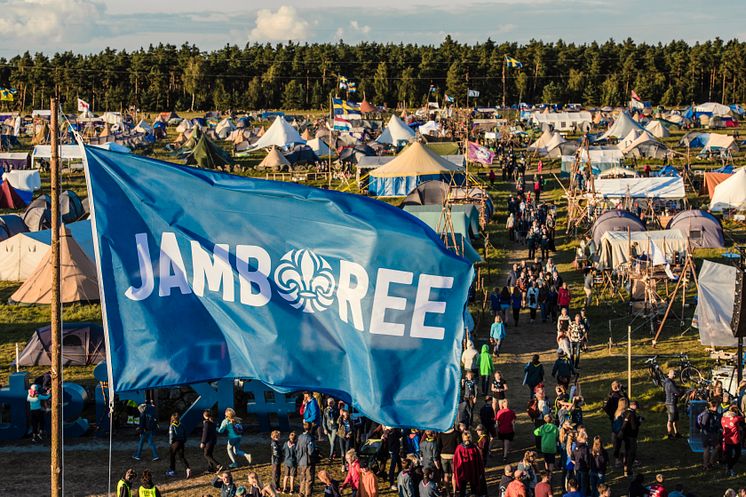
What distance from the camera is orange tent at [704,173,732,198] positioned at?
38.2 m

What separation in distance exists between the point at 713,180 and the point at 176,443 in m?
29.7

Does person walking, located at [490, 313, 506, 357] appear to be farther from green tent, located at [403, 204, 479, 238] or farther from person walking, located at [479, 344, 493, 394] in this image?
green tent, located at [403, 204, 479, 238]

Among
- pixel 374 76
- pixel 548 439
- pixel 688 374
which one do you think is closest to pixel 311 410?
pixel 548 439

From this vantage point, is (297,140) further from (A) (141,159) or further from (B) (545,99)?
(B) (545,99)

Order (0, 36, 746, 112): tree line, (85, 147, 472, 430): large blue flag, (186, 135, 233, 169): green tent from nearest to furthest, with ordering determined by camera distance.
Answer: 1. (85, 147, 472, 430): large blue flag
2. (186, 135, 233, 169): green tent
3. (0, 36, 746, 112): tree line

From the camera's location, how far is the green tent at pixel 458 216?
28672 millimetres

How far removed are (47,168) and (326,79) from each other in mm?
65777

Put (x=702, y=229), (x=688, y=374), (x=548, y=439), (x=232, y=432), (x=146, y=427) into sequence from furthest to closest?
1. (x=702, y=229)
2. (x=688, y=374)
3. (x=146, y=427)
4. (x=232, y=432)
5. (x=548, y=439)

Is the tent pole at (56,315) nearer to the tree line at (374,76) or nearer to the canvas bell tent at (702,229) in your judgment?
the canvas bell tent at (702,229)

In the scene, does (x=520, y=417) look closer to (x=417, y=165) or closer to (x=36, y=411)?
(x=36, y=411)

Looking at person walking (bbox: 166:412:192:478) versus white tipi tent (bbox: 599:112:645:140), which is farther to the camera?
white tipi tent (bbox: 599:112:645:140)

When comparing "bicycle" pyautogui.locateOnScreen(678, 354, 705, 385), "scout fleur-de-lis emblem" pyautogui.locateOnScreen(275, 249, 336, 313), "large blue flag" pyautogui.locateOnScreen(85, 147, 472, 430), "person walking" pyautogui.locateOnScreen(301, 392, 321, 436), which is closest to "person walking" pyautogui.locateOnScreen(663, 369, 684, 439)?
"bicycle" pyautogui.locateOnScreen(678, 354, 705, 385)

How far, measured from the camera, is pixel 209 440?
1352 centimetres

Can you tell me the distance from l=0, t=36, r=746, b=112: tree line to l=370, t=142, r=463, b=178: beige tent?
71.8 meters
